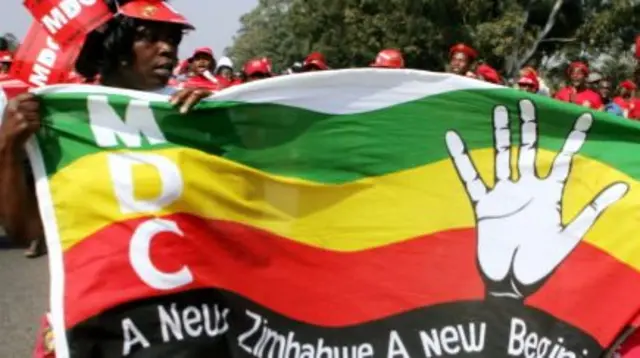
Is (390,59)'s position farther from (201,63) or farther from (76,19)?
(76,19)

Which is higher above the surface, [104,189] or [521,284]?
[104,189]

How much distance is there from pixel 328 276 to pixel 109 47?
924 mm

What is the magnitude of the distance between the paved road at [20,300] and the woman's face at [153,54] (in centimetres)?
297

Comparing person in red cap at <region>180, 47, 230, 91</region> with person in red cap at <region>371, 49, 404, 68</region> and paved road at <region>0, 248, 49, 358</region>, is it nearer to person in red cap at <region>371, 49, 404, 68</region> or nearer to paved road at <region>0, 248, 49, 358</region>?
person in red cap at <region>371, 49, 404, 68</region>

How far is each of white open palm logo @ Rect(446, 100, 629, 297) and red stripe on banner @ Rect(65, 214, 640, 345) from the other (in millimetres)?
55

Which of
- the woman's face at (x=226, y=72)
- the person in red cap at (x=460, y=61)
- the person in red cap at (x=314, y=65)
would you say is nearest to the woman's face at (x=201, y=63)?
the person in red cap at (x=314, y=65)

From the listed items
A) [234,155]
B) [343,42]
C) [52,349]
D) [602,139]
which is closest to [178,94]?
[234,155]

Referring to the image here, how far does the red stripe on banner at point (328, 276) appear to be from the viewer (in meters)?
Result: 3.20

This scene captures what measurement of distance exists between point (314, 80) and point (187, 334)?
0.85 metres

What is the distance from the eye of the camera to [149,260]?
322 cm

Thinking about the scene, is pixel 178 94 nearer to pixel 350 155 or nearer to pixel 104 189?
pixel 104 189

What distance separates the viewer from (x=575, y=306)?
373 centimetres

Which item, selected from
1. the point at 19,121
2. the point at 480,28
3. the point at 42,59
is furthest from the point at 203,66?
the point at 480,28

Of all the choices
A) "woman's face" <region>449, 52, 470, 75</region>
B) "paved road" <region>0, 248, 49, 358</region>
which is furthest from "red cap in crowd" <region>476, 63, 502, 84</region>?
→ "paved road" <region>0, 248, 49, 358</region>
